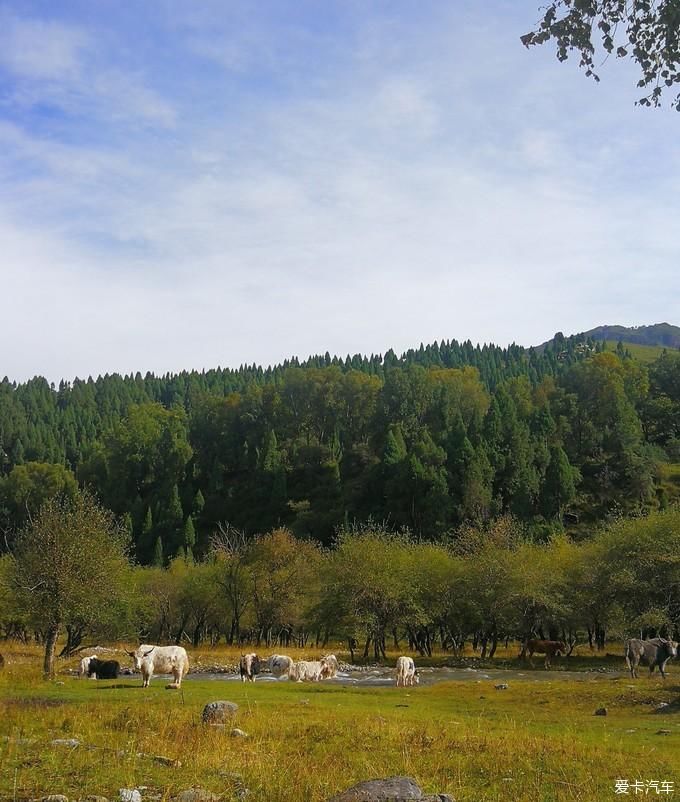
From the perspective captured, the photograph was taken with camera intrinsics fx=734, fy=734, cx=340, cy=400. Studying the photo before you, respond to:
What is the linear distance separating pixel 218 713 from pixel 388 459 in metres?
123

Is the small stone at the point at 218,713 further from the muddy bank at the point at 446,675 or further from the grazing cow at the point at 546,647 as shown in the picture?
the grazing cow at the point at 546,647

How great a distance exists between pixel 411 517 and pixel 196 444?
72.0 meters

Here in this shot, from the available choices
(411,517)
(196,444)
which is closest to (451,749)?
(411,517)

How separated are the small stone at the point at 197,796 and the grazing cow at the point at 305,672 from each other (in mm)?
34831

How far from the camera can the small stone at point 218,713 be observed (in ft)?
65.0

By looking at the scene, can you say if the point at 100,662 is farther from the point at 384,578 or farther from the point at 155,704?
the point at 384,578

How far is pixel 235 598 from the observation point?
273 feet

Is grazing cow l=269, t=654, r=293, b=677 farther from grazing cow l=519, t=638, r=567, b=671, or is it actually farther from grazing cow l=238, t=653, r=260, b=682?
grazing cow l=519, t=638, r=567, b=671

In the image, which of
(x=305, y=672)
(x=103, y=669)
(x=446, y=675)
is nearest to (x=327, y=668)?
(x=305, y=672)

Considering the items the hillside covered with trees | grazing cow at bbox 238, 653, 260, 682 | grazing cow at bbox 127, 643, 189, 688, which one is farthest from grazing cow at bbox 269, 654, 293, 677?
the hillside covered with trees

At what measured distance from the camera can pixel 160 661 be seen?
34.5 meters

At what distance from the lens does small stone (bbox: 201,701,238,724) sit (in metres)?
19.8

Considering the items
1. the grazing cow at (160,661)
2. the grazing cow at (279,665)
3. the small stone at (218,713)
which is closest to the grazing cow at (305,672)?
the grazing cow at (279,665)

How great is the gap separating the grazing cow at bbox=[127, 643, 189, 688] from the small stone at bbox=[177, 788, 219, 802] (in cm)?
2282
